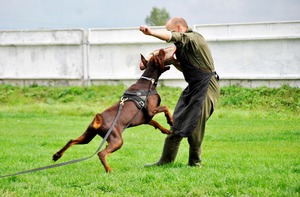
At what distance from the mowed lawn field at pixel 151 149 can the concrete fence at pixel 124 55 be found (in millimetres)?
598

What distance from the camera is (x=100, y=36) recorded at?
862 inches

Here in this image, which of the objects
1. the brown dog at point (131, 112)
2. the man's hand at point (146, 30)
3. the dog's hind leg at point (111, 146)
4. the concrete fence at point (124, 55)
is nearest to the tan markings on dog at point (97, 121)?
the brown dog at point (131, 112)

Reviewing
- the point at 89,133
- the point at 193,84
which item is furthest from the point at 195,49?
the point at 89,133

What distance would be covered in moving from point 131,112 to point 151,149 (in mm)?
3053

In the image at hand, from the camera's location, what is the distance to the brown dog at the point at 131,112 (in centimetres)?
735

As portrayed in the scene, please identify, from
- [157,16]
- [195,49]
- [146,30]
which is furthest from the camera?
[157,16]

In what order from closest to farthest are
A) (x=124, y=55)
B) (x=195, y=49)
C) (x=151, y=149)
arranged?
(x=195, y=49) → (x=151, y=149) → (x=124, y=55)

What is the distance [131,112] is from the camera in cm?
756

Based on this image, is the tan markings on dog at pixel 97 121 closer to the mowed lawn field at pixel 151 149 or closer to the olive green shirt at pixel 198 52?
the mowed lawn field at pixel 151 149

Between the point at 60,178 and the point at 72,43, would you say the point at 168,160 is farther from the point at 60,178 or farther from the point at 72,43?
the point at 72,43

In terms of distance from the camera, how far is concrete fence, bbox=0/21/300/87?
19.3 metres

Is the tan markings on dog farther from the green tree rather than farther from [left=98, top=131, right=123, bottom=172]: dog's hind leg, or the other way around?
the green tree

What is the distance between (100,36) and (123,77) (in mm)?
1897

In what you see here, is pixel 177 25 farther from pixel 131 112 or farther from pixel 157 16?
pixel 157 16
